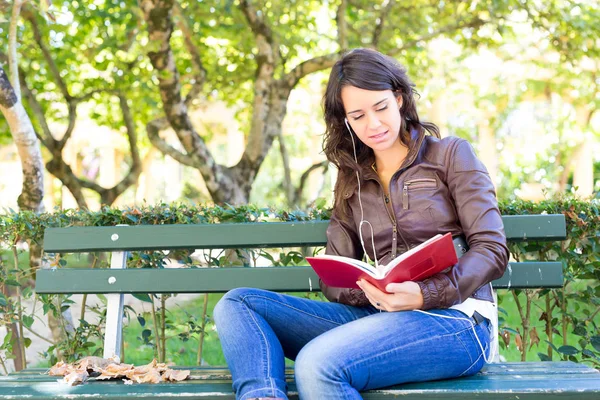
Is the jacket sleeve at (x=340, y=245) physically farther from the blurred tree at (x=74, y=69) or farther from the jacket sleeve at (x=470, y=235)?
the blurred tree at (x=74, y=69)

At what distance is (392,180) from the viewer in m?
2.76

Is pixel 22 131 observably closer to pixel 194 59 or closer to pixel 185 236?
pixel 185 236

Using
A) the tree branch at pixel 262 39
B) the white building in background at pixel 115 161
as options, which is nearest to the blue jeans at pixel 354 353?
the tree branch at pixel 262 39

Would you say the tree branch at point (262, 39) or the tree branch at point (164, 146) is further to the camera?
the tree branch at point (164, 146)

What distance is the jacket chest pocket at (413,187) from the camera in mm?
2699

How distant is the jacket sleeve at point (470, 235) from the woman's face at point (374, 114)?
237 mm

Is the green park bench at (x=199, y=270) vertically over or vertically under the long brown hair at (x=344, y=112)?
under

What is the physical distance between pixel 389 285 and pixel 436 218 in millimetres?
415

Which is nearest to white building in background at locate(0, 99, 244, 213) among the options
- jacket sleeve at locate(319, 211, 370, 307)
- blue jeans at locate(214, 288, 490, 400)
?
jacket sleeve at locate(319, 211, 370, 307)

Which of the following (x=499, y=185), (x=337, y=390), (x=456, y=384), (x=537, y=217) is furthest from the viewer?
(x=499, y=185)

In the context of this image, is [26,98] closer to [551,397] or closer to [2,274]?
[2,274]

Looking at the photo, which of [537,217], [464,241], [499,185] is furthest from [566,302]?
[499,185]

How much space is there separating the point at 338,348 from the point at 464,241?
0.70 metres

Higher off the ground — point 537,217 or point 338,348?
point 537,217
